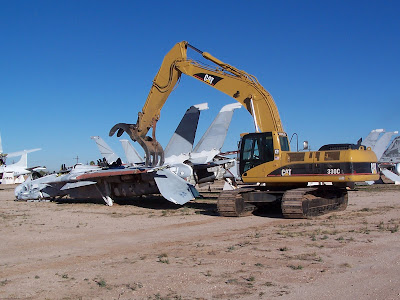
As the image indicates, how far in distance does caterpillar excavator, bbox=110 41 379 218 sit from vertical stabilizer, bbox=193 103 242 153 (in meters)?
6.34

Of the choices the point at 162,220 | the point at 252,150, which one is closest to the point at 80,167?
the point at 162,220

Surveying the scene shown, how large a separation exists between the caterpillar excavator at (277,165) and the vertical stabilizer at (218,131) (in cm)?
634

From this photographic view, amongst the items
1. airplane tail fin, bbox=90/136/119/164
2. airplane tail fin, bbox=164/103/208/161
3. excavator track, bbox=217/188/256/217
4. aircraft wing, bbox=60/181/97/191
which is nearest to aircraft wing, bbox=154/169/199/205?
excavator track, bbox=217/188/256/217

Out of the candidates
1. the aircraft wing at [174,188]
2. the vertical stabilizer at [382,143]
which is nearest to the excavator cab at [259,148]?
the aircraft wing at [174,188]

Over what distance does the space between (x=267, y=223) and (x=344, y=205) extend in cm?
527

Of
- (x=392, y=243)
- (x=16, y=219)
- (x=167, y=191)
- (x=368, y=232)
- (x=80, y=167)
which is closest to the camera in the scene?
(x=392, y=243)

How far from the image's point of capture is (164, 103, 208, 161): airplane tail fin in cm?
2312

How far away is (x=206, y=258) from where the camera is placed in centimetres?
843

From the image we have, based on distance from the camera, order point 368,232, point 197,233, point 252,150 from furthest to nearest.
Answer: point 252,150, point 197,233, point 368,232

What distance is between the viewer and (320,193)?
15719 mm

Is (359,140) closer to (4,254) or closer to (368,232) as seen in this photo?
(368,232)

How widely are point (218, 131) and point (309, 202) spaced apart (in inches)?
440

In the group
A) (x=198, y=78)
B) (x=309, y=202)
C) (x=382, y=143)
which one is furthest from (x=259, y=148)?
(x=382, y=143)

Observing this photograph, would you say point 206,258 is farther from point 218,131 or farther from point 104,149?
point 104,149
